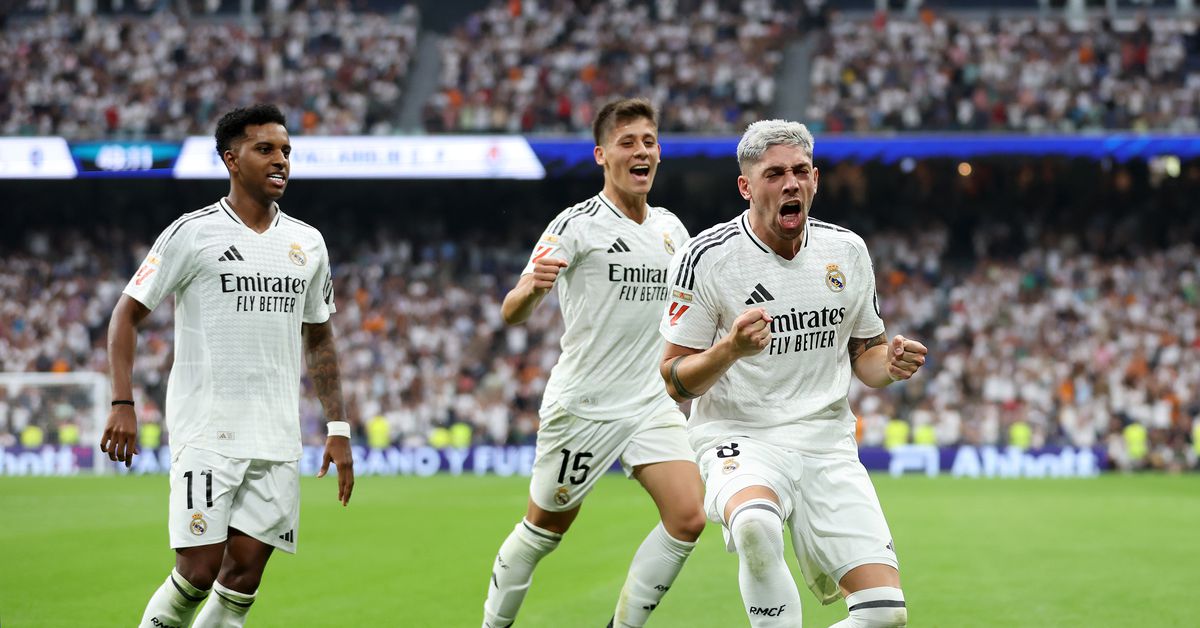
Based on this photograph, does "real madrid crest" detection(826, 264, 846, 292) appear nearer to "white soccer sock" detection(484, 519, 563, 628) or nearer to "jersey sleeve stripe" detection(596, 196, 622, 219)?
"jersey sleeve stripe" detection(596, 196, 622, 219)

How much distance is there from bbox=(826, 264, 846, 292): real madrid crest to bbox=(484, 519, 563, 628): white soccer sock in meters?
2.10

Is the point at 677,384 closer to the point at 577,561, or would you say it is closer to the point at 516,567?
the point at 516,567

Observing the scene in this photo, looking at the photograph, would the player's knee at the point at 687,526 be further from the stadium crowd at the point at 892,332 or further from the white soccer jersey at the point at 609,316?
the stadium crowd at the point at 892,332

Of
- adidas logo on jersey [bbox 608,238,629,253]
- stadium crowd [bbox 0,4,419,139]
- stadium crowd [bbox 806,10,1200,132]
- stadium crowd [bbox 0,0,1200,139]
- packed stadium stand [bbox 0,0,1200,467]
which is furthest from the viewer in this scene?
stadium crowd [bbox 0,4,419,139]

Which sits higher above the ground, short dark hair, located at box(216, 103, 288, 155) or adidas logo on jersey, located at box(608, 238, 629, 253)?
short dark hair, located at box(216, 103, 288, 155)

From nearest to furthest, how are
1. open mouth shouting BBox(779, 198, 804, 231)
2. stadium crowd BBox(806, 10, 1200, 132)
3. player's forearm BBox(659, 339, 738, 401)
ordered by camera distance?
1. player's forearm BBox(659, 339, 738, 401)
2. open mouth shouting BBox(779, 198, 804, 231)
3. stadium crowd BBox(806, 10, 1200, 132)

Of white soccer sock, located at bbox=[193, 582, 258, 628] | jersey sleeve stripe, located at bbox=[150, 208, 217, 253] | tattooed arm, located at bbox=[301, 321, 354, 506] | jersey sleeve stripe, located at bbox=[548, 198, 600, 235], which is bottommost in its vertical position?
white soccer sock, located at bbox=[193, 582, 258, 628]

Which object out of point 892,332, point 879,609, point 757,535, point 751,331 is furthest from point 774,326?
point 892,332

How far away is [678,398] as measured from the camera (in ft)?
17.7

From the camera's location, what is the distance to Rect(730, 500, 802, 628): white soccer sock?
16.7 feet

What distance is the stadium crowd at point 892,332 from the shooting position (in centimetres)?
2378

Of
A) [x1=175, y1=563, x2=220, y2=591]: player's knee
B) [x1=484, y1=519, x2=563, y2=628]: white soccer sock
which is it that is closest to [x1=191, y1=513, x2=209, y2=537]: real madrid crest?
[x1=175, y1=563, x2=220, y2=591]: player's knee

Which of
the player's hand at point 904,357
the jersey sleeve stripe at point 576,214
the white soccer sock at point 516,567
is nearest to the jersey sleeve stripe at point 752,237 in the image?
the player's hand at point 904,357

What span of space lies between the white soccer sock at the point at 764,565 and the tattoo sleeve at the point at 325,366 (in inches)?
82.0
